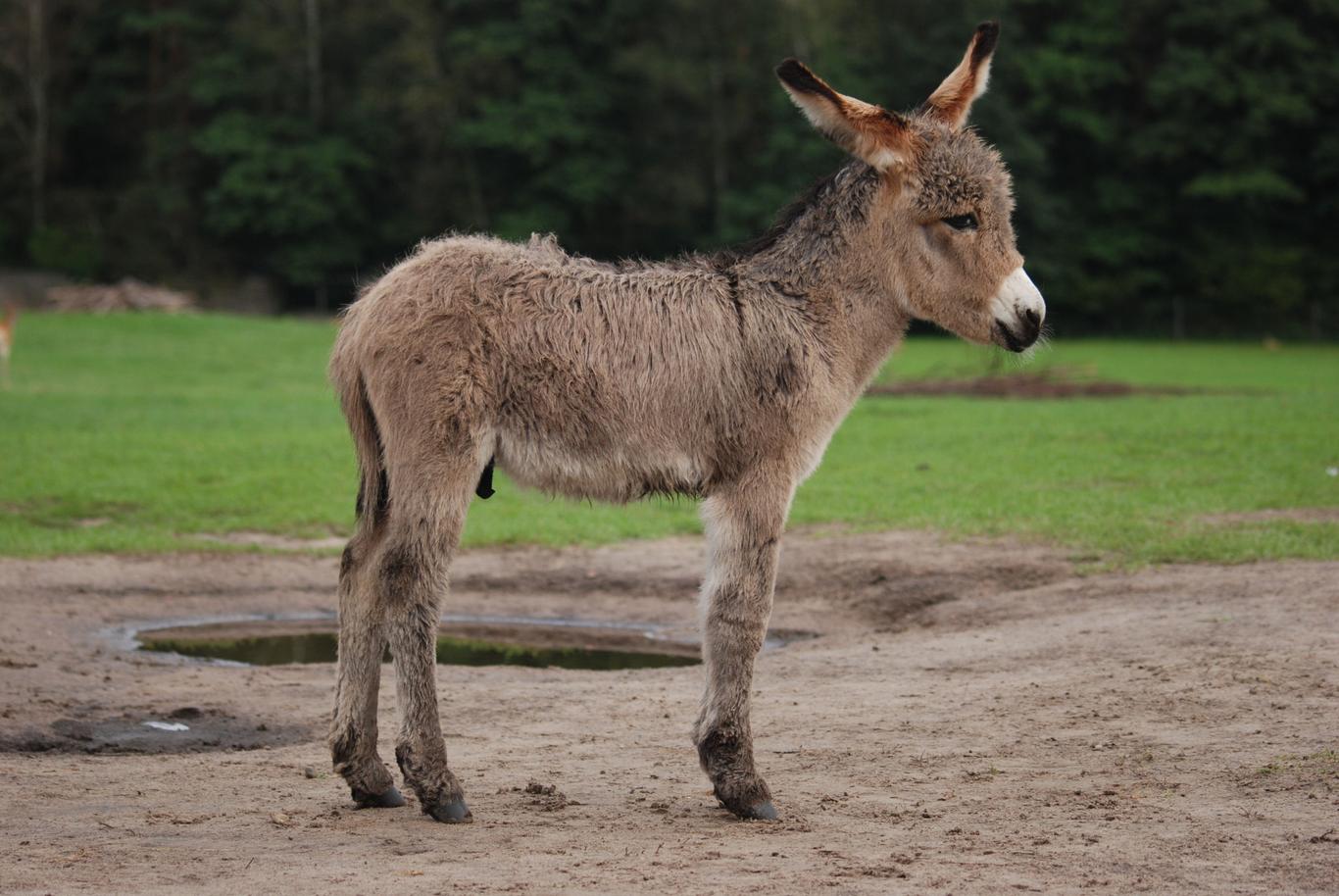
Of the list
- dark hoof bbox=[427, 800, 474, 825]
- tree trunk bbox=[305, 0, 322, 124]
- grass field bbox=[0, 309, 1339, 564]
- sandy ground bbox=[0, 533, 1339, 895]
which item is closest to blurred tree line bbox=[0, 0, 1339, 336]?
tree trunk bbox=[305, 0, 322, 124]

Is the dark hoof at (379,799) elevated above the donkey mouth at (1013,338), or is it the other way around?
the donkey mouth at (1013,338)

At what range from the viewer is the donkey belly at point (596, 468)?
6.32m

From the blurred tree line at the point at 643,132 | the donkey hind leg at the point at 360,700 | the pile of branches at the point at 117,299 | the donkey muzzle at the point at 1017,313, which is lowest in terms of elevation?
the donkey hind leg at the point at 360,700

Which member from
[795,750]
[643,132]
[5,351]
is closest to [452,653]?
[795,750]

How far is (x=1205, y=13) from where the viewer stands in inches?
2115

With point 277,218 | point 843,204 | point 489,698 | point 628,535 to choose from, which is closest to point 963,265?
point 843,204

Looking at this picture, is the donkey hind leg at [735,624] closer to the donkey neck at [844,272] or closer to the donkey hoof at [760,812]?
the donkey hoof at [760,812]

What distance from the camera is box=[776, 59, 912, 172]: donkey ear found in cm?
636

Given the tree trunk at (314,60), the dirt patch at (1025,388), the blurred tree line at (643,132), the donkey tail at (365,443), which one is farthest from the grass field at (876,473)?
the tree trunk at (314,60)

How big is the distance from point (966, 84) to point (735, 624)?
2.67 m

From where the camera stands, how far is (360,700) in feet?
21.2

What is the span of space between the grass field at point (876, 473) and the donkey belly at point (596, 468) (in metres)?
5.66

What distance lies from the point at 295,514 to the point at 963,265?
397 inches

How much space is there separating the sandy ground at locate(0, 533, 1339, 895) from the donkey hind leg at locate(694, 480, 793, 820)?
232mm
